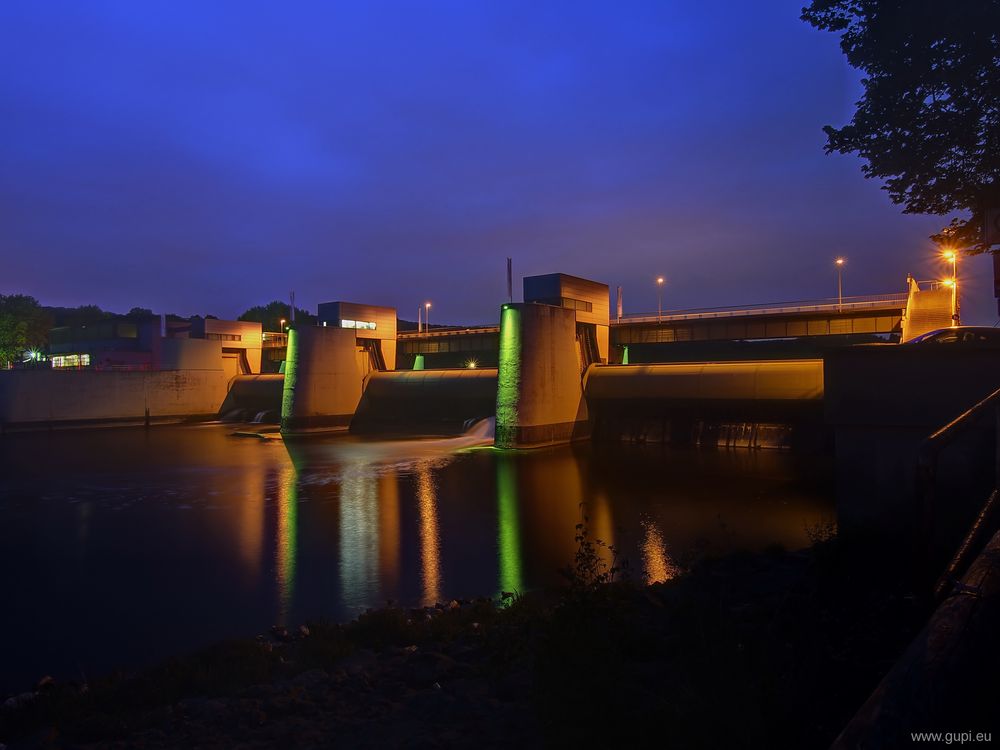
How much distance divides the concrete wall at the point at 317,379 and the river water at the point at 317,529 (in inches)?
411

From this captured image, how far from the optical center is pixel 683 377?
35.8 m

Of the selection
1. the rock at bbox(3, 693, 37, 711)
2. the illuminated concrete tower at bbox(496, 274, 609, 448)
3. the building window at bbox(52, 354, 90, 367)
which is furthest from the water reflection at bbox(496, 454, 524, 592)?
the building window at bbox(52, 354, 90, 367)

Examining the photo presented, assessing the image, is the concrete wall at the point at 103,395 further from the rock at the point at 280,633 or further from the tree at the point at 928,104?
the tree at the point at 928,104

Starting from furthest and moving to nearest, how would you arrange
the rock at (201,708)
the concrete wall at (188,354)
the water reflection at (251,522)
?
the concrete wall at (188,354) → the water reflection at (251,522) → the rock at (201,708)

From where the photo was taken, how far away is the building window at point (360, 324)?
50894mm

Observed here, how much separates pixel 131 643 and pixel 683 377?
30.4 m

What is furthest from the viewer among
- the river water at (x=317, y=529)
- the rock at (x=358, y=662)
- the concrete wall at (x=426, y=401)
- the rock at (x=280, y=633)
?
the concrete wall at (x=426, y=401)

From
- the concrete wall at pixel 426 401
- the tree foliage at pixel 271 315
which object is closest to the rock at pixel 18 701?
the concrete wall at pixel 426 401

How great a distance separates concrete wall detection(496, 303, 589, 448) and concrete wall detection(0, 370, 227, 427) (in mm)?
34999

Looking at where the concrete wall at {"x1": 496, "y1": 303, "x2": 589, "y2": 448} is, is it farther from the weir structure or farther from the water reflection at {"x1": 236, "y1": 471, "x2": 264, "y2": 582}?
the water reflection at {"x1": 236, "y1": 471, "x2": 264, "y2": 582}

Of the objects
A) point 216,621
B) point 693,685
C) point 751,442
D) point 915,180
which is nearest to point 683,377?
point 751,442

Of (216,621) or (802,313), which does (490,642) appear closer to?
(216,621)

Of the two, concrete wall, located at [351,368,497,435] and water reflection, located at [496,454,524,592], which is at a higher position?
concrete wall, located at [351,368,497,435]

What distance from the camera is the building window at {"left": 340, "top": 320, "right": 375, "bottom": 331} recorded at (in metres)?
50.9
